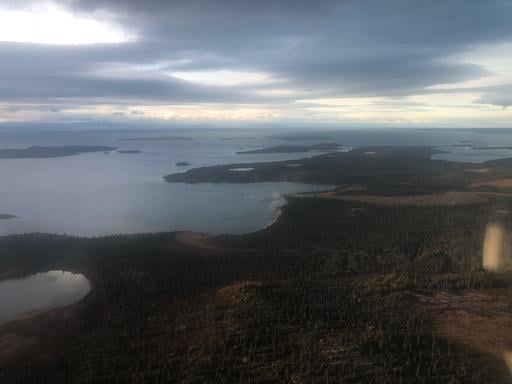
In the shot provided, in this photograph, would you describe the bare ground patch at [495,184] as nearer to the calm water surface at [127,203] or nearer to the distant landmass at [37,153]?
the calm water surface at [127,203]

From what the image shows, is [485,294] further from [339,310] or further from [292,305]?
[292,305]

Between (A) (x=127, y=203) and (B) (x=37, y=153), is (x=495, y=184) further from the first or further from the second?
(B) (x=37, y=153)

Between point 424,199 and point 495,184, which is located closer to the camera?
point 424,199

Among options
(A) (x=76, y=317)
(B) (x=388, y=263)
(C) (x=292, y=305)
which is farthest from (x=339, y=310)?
(A) (x=76, y=317)

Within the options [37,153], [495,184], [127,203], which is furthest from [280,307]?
[37,153]

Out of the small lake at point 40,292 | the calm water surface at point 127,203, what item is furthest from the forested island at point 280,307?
the calm water surface at point 127,203
